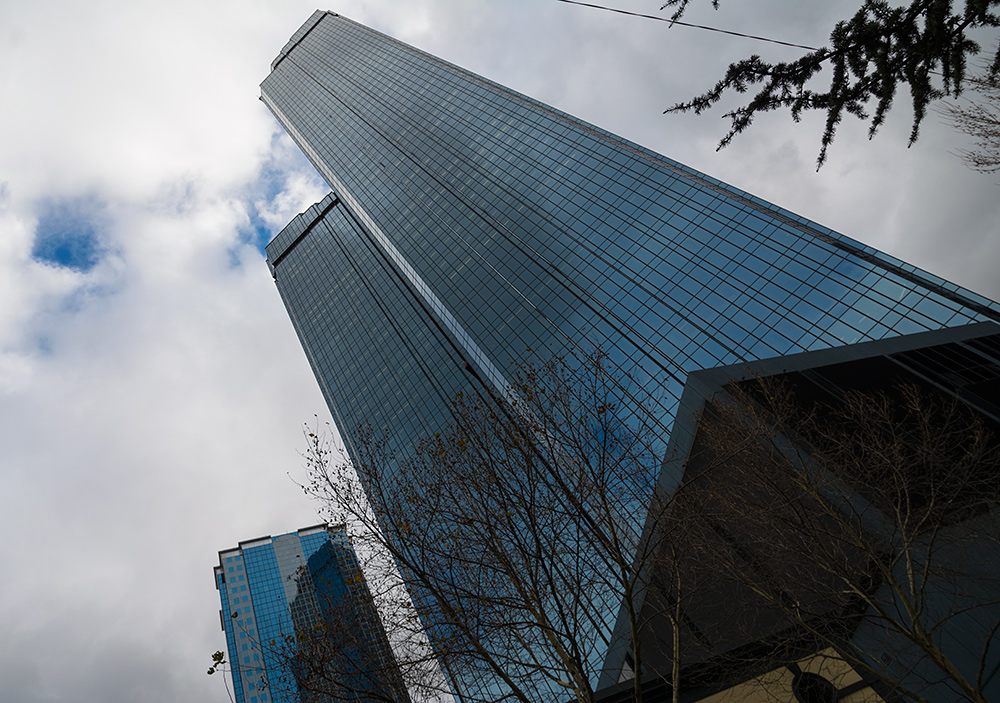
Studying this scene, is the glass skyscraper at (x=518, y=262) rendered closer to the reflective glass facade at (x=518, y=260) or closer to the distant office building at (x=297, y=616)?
the reflective glass facade at (x=518, y=260)

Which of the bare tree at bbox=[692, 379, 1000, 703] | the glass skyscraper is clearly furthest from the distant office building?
the glass skyscraper

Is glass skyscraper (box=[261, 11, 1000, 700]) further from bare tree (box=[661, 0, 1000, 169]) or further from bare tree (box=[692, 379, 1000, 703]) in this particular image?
bare tree (box=[661, 0, 1000, 169])

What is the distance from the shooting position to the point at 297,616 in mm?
82188

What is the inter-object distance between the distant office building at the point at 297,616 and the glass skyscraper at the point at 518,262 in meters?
26.1

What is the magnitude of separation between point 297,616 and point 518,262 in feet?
Answer: 212

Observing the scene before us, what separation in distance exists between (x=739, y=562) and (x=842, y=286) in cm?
3082

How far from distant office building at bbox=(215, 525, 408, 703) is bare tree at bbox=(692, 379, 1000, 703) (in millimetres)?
7322

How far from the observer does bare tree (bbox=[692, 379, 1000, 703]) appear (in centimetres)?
1059

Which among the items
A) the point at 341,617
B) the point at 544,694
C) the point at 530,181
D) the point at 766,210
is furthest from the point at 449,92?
the point at 341,617

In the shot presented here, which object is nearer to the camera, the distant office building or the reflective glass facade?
the distant office building

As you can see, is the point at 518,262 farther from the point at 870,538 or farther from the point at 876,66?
the point at 876,66

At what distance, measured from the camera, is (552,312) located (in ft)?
168

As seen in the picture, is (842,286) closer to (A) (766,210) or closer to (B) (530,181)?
(A) (766,210)

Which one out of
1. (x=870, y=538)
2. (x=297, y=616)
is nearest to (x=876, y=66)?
(x=870, y=538)
